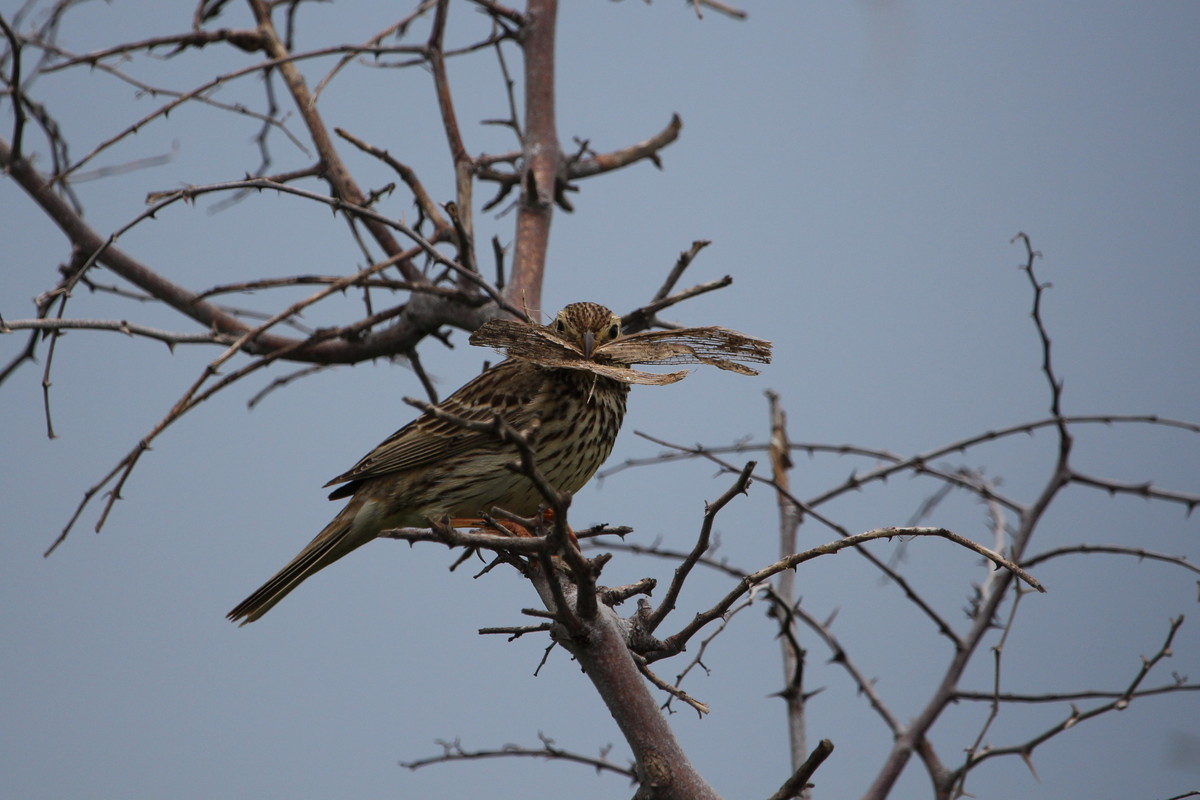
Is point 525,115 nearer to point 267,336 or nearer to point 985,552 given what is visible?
point 267,336

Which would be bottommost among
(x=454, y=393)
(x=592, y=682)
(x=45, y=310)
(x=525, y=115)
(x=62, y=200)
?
(x=592, y=682)

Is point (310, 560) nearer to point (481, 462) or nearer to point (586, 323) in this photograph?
point (481, 462)

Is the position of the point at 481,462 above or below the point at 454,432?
below

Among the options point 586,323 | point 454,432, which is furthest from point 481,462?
point 586,323

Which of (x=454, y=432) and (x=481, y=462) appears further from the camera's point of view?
(x=454, y=432)

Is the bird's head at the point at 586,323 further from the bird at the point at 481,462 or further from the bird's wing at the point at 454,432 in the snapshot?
the bird's wing at the point at 454,432

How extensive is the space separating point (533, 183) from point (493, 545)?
290cm

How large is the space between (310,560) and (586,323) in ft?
4.47

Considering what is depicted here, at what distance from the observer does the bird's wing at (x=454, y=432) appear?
13.1 feet

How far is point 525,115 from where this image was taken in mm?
5191

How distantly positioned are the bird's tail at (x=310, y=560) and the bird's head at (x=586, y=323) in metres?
1.08

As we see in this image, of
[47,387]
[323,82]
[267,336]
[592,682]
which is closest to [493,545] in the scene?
[592,682]

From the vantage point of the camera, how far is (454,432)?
402cm

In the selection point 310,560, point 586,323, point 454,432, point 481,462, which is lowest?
point 310,560
